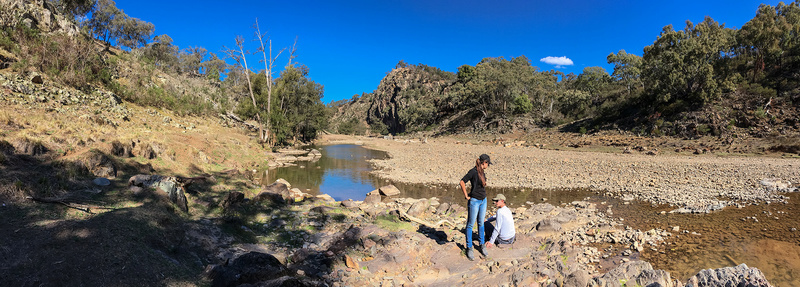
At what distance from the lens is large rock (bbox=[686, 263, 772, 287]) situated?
15.1ft

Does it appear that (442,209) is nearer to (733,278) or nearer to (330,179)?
(733,278)

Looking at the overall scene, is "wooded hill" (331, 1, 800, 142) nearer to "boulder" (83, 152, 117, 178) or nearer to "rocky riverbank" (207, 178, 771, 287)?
"rocky riverbank" (207, 178, 771, 287)

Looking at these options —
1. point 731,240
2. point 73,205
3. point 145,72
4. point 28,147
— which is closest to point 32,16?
point 145,72

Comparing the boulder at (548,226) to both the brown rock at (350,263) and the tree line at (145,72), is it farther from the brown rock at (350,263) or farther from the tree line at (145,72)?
the tree line at (145,72)

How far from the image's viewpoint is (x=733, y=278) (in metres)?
4.73

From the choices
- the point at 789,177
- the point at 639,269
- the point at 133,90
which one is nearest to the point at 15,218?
the point at 639,269

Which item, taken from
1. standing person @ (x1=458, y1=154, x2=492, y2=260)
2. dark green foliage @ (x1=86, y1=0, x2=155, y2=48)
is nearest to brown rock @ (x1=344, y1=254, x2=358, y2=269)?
standing person @ (x1=458, y1=154, x2=492, y2=260)

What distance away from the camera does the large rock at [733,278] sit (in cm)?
459

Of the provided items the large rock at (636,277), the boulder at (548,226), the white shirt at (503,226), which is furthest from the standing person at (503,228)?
the large rock at (636,277)

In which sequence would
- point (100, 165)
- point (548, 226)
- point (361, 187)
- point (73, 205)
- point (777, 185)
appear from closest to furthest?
point (73, 205), point (548, 226), point (100, 165), point (777, 185), point (361, 187)

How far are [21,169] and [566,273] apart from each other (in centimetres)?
1233

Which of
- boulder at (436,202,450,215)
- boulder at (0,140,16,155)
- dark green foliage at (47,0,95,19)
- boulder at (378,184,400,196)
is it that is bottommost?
boulder at (378,184,400,196)

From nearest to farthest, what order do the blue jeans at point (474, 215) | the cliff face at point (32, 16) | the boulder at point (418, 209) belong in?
the blue jeans at point (474, 215)
the boulder at point (418, 209)
the cliff face at point (32, 16)

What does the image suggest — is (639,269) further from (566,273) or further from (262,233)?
(262,233)
